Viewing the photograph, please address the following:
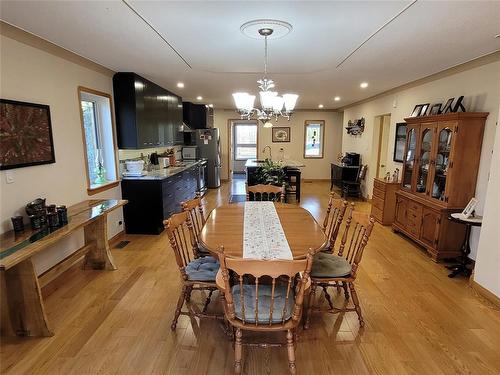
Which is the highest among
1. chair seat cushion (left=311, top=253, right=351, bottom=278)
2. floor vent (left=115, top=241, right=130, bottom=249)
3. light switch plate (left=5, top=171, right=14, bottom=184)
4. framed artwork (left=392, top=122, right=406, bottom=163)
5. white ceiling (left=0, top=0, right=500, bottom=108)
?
white ceiling (left=0, top=0, right=500, bottom=108)

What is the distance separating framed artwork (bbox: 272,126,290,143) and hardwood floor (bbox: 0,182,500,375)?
22.1 feet

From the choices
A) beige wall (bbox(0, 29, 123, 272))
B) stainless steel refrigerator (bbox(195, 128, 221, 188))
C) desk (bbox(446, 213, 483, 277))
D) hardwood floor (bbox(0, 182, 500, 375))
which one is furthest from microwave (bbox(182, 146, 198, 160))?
desk (bbox(446, 213, 483, 277))

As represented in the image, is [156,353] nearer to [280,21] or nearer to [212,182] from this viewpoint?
[280,21]

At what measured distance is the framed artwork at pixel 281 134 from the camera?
946 cm

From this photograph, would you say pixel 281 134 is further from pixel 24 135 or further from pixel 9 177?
pixel 9 177

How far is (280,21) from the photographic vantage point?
2211mm

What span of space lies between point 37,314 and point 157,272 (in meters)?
1.23

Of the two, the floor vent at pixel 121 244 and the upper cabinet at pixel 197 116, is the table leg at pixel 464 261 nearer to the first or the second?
the floor vent at pixel 121 244

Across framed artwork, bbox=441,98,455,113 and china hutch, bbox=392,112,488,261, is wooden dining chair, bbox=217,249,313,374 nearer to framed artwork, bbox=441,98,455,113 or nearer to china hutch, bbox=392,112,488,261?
china hutch, bbox=392,112,488,261

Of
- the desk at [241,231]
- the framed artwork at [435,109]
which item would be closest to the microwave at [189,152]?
the desk at [241,231]

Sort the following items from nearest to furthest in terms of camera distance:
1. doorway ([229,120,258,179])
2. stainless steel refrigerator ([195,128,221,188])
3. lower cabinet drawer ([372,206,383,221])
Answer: lower cabinet drawer ([372,206,383,221]), stainless steel refrigerator ([195,128,221,188]), doorway ([229,120,258,179])

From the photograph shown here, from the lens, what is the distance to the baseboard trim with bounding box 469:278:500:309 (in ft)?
8.79

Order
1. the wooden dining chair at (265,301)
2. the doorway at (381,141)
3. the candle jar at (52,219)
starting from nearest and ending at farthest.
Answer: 1. the wooden dining chair at (265,301)
2. the candle jar at (52,219)
3. the doorway at (381,141)

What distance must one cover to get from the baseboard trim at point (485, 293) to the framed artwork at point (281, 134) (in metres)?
7.08
